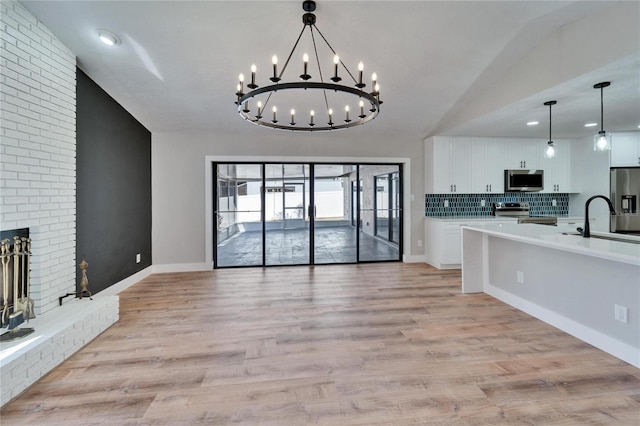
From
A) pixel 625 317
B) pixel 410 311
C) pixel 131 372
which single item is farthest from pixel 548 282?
pixel 131 372

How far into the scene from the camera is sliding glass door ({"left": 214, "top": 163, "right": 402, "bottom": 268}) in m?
5.52

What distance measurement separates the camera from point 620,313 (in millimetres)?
2314

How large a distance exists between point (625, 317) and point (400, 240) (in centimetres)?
363

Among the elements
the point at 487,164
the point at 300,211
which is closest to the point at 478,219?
the point at 487,164

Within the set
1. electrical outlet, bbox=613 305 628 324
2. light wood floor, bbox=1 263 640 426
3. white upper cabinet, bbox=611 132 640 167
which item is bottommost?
light wood floor, bbox=1 263 640 426

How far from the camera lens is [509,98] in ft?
12.0

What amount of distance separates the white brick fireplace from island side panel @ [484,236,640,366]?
4.24m

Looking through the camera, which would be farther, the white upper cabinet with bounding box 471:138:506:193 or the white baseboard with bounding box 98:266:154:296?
the white upper cabinet with bounding box 471:138:506:193

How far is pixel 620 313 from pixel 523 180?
12.4ft

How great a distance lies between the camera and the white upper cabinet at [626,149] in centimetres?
496

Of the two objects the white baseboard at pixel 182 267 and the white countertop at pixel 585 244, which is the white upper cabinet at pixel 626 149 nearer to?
the white countertop at pixel 585 244

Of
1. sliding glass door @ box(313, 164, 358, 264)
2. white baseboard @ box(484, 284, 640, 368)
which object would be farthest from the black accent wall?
white baseboard @ box(484, 284, 640, 368)

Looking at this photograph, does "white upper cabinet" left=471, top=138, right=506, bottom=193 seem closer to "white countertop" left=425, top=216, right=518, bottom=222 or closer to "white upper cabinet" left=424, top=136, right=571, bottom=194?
"white upper cabinet" left=424, top=136, right=571, bottom=194

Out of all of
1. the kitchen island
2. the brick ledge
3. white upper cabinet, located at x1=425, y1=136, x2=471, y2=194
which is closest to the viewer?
the brick ledge
